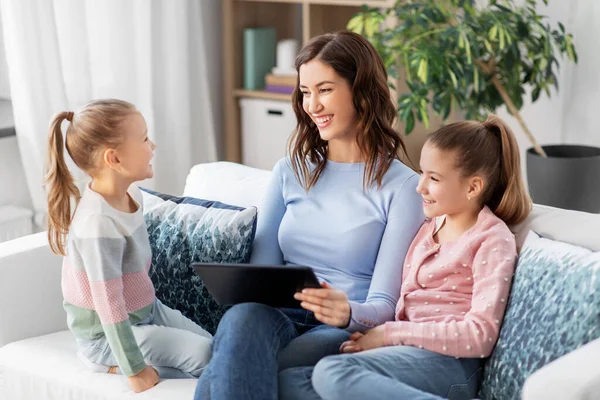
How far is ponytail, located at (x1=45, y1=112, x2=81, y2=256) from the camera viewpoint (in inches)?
72.1

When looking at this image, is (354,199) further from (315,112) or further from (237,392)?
(237,392)

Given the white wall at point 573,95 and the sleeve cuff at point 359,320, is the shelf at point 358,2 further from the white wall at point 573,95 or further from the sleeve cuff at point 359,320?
the sleeve cuff at point 359,320

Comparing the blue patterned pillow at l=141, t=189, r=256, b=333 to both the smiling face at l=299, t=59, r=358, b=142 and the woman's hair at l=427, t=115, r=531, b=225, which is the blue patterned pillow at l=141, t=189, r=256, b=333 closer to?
the smiling face at l=299, t=59, r=358, b=142

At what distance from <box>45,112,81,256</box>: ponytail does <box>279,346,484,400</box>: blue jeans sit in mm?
569

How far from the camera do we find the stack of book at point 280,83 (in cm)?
373

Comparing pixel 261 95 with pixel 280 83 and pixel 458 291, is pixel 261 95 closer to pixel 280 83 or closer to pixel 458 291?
pixel 280 83

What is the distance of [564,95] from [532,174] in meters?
0.48

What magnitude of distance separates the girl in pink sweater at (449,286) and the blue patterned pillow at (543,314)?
3 cm

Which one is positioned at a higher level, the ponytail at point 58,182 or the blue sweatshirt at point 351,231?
the ponytail at point 58,182

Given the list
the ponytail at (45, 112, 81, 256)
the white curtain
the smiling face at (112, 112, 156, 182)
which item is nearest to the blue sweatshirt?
the smiling face at (112, 112, 156, 182)

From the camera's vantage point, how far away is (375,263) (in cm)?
193

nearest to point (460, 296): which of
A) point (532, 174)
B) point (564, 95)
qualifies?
point (532, 174)

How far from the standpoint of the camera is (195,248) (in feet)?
6.81

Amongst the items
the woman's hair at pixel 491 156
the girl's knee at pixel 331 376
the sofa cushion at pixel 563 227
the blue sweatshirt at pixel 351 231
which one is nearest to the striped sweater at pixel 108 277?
the blue sweatshirt at pixel 351 231
